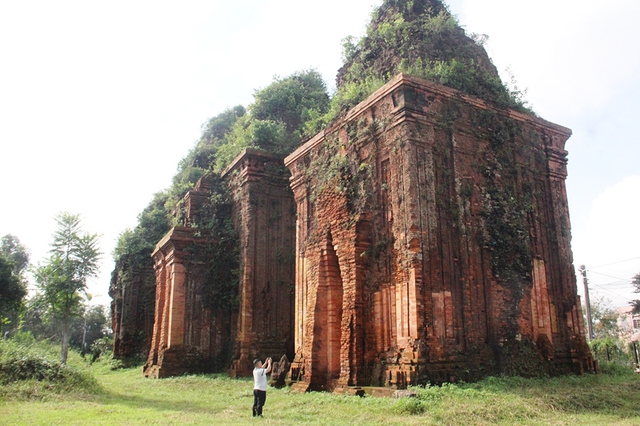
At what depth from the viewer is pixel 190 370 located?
53.0 feet

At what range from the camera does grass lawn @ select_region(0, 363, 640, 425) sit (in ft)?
25.5

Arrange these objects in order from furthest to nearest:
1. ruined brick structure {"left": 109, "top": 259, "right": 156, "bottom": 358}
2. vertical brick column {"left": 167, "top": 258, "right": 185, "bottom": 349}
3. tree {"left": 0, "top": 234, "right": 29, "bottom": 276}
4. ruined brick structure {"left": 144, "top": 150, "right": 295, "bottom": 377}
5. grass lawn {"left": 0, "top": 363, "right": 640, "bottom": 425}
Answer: tree {"left": 0, "top": 234, "right": 29, "bottom": 276}, ruined brick structure {"left": 109, "top": 259, "right": 156, "bottom": 358}, vertical brick column {"left": 167, "top": 258, "right": 185, "bottom": 349}, ruined brick structure {"left": 144, "top": 150, "right": 295, "bottom": 377}, grass lawn {"left": 0, "top": 363, "right": 640, "bottom": 425}

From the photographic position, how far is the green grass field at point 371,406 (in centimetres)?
778

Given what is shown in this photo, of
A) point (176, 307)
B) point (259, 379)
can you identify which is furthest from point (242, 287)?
point (259, 379)

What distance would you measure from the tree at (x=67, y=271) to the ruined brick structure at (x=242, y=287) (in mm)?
7698

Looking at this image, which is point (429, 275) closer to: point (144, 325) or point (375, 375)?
point (375, 375)

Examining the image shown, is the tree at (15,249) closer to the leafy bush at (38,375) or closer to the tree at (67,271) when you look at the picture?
the tree at (67,271)

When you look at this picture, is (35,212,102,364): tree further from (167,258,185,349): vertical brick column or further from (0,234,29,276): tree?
(0,234,29,276): tree

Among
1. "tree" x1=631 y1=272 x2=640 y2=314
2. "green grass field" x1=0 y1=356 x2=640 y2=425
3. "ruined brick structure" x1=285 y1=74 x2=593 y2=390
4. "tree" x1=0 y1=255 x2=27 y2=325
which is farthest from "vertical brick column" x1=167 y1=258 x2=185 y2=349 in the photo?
"tree" x1=631 y1=272 x2=640 y2=314

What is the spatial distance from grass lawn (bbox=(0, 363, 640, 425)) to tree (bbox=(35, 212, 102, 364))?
41.3 ft

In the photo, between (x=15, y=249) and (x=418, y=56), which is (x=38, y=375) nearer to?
(x=418, y=56)

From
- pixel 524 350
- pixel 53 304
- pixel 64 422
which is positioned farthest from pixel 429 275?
pixel 53 304

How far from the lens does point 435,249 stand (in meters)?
10.2

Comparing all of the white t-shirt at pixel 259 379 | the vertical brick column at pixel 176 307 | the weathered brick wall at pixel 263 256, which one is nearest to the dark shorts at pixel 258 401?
the white t-shirt at pixel 259 379
